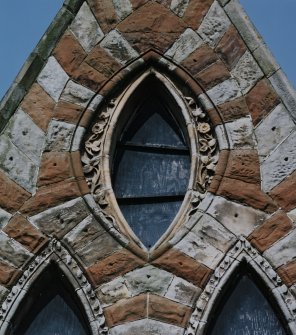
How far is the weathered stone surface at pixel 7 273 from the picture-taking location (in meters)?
9.06

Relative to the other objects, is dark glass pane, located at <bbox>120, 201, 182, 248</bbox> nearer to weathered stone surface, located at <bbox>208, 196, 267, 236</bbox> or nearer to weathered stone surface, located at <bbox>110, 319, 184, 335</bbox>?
weathered stone surface, located at <bbox>208, 196, 267, 236</bbox>

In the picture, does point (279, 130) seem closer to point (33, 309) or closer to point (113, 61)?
point (113, 61)

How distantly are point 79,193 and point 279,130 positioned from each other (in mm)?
1676

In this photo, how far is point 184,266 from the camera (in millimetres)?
8984

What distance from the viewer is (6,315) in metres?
8.96

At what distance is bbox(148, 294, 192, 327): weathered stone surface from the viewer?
28.8ft

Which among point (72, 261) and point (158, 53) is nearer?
point (72, 261)

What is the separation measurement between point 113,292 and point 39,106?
176cm

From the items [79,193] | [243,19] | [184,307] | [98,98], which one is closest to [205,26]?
[243,19]

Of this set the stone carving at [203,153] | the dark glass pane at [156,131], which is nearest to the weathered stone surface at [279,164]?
the stone carving at [203,153]

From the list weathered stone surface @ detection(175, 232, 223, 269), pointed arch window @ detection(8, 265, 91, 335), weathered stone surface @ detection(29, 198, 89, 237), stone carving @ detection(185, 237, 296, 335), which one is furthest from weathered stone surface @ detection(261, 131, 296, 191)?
pointed arch window @ detection(8, 265, 91, 335)

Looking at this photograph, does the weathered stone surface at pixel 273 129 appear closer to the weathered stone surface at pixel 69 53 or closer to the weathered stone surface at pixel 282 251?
the weathered stone surface at pixel 282 251

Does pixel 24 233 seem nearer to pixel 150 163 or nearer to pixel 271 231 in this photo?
pixel 150 163

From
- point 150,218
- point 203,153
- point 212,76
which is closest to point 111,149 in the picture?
point 150,218
